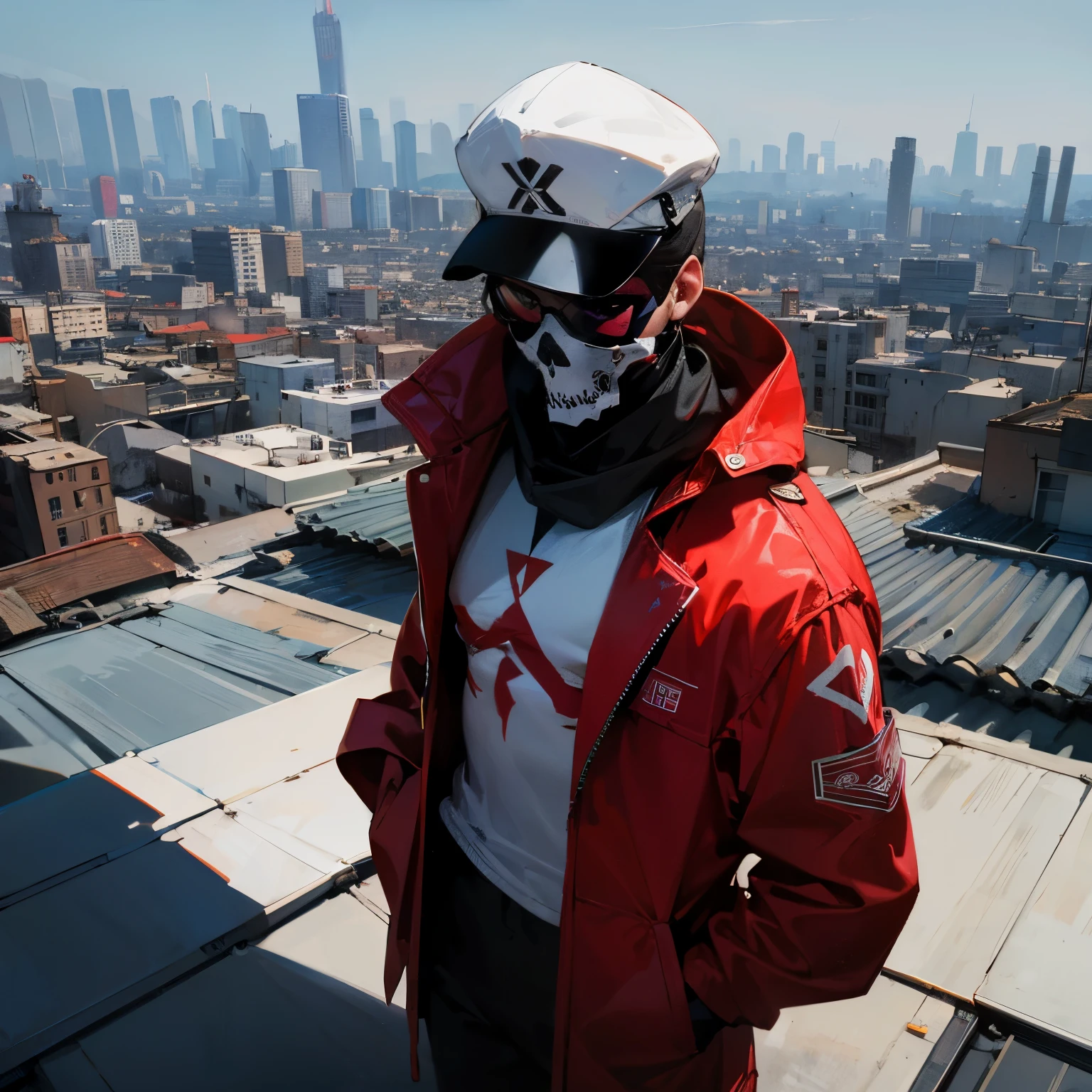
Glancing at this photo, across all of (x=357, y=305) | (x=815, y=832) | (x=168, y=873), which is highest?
(x=815, y=832)

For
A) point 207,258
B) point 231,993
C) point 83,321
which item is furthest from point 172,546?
point 207,258

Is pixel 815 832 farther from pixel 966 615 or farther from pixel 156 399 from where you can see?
pixel 156 399

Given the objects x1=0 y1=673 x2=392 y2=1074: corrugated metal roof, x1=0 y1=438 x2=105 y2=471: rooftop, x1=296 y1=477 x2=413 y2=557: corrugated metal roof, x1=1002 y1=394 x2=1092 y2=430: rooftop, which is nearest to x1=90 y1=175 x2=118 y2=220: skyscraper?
x1=0 y1=438 x2=105 y2=471: rooftop

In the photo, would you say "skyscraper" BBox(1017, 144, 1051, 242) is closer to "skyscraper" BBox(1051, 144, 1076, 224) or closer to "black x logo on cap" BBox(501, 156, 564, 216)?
"skyscraper" BBox(1051, 144, 1076, 224)

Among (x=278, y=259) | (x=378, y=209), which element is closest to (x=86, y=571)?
(x=278, y=259)

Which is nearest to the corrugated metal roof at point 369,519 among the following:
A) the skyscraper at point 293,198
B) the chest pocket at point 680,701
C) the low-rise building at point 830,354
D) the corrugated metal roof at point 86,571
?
the corrugated metal roof at point 86,571

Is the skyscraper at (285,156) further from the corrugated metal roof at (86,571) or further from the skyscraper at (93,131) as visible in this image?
the corrugated metal roof at (86,571)

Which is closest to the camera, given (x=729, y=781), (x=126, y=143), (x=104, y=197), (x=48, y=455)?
(x=729, y=781)
